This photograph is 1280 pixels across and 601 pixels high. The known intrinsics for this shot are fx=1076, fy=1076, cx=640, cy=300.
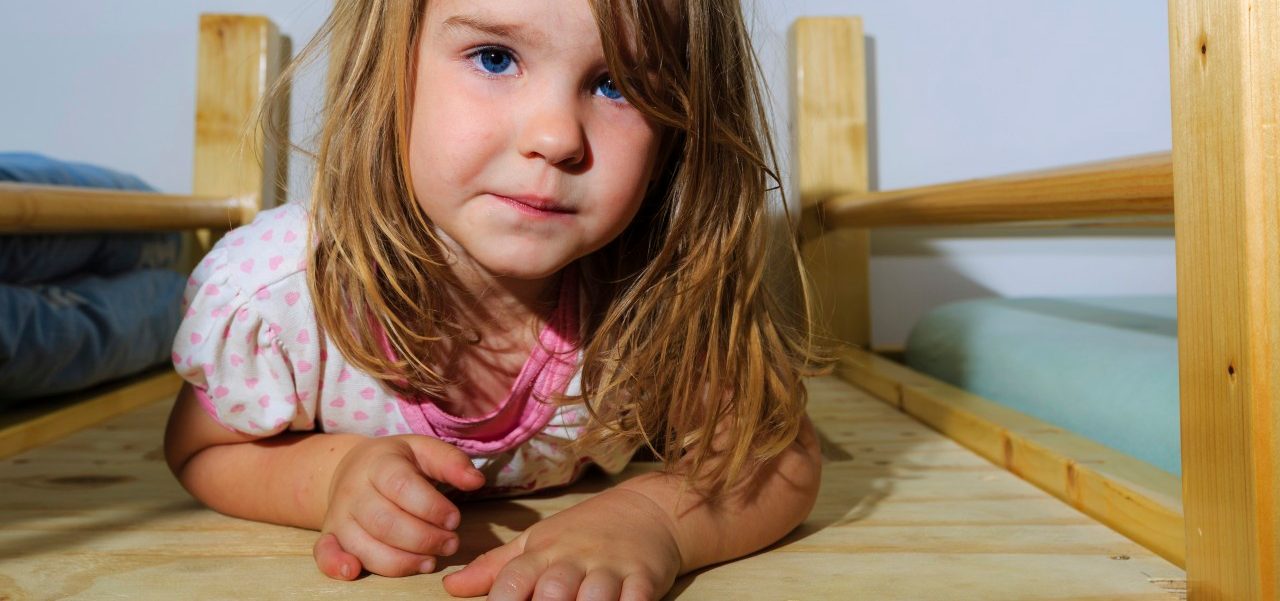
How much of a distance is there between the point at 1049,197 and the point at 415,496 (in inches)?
20.2

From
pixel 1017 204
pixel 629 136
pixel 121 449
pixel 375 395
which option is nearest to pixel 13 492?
pixel 121 449

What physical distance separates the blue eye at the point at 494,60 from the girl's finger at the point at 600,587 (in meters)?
0.30

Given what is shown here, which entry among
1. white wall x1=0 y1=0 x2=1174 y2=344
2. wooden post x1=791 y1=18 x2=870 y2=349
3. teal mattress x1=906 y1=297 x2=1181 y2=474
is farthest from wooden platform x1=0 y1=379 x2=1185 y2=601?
white wall x1=0 y1=0 x2=1174 y2=344

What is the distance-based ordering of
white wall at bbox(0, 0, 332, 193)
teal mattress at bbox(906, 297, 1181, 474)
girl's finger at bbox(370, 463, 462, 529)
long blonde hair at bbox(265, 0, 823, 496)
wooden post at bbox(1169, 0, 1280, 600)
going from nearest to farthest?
wooden post at bbox(1169, 0, 1280, 600), girl's finger at bbox(370, 463, 462, 529), long blonde hair at bbox(265, 0, 823, 496), teal mattress at bbox(906, 297, 1181, 474), white wall at bbox(0, 0, 332, 193)

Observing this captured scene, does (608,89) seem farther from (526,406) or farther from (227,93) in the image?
(227,93)

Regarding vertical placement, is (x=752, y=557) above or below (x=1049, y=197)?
below

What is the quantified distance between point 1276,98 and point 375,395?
59 centimetres

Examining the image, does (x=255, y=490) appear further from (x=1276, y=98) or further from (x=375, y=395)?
(x=1276, y=98)

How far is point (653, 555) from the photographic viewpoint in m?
0.61

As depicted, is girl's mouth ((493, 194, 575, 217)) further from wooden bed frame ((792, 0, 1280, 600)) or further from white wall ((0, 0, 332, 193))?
white wall ((0, 0, 332, 193))

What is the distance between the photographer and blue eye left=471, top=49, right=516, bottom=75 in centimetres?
66

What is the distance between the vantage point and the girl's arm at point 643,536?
1.88 feet

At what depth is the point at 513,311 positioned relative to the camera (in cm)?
82

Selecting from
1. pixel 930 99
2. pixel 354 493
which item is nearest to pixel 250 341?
pixel 354 493
